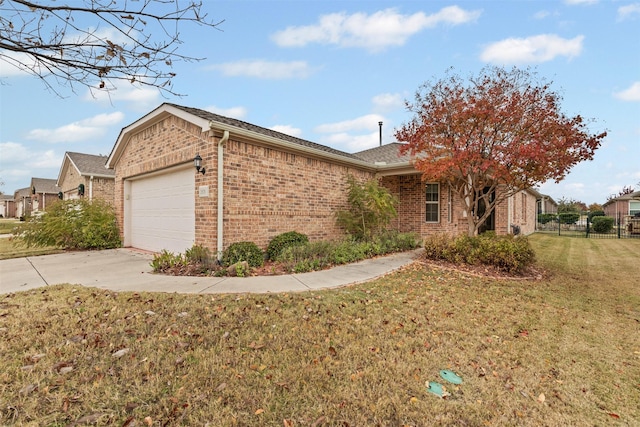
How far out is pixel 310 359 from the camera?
2881 mm

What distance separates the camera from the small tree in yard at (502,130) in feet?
22.1

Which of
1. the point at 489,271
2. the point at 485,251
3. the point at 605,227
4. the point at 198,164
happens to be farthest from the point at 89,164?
the point at 605,227

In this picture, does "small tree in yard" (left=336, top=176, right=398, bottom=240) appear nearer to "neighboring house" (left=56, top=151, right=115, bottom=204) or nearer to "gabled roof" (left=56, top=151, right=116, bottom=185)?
"neighboring house" (left=56, top=151, right=115, bottom=204)

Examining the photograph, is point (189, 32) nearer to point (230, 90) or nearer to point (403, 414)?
point (403, 414)

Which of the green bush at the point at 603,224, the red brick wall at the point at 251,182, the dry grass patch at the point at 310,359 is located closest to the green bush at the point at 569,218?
the green bush at the point at 603,224

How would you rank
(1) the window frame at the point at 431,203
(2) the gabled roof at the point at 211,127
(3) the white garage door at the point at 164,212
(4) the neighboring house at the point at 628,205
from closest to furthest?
1. (2) the gabled roof at the point at 211,127
2. (3) the white garage door at the point at 164,212
3. (1) the window frame at the point at 431,203
4. (4) the neighboring house at the point at 628,205

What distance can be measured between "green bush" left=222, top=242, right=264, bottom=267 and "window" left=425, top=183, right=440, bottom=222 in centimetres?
780

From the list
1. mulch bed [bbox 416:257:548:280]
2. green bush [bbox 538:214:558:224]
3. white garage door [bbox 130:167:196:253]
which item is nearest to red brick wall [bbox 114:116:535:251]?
white garage door [bbox 130:167:196:253]

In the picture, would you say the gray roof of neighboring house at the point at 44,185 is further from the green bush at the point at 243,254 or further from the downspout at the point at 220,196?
the green bush at the point at 243,254

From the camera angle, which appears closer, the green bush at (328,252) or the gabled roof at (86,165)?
the green bush at (328,252)

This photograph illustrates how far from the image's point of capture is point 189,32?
242cm

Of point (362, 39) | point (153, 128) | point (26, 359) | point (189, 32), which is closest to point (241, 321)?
point (26, 359)

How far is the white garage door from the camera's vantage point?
777 centimetres

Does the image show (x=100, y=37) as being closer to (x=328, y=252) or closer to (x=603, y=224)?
(x=328, y=252)
